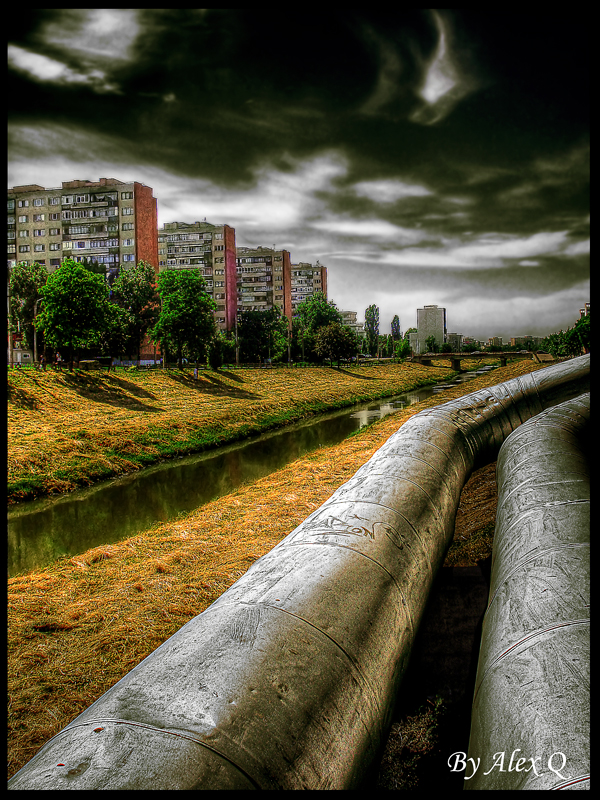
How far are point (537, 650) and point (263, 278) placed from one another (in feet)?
312

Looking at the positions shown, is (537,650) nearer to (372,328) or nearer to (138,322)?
(138,322)

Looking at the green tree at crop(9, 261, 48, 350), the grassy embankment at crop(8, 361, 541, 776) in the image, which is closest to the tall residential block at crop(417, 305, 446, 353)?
the green tree at crop(9, 261, 48, 350)

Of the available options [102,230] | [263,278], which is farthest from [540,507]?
[263,278]

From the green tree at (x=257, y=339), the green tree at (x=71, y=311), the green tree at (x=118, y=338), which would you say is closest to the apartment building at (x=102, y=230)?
the green tree at (x=118, y=338)

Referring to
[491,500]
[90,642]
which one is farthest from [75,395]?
[491,500]

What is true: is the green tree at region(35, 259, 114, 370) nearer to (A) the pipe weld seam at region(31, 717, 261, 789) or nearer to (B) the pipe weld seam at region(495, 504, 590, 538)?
(B) the pipe weld seam at region(495, 504, 590, 538)

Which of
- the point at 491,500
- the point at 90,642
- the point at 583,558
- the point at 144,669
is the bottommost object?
the point at 90,642

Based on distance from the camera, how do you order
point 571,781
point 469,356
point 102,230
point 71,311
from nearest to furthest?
Result: point 571,781 < point 71,311 < point 102,230 < point 469,356

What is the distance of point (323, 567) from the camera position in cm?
228

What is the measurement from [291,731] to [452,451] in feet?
12.9

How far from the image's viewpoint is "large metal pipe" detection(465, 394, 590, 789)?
4.90ft

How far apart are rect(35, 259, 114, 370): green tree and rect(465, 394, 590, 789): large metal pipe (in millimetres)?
22202

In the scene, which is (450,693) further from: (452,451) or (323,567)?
(452,451)

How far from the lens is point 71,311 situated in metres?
22.1
